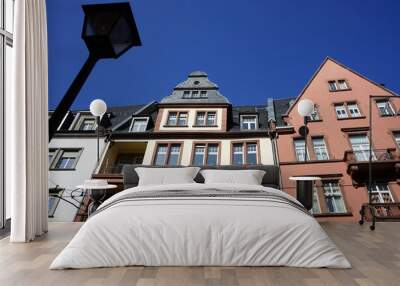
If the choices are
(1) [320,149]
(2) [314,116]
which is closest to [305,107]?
(2) [314,116]

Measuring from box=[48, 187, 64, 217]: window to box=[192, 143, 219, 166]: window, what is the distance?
1.86 metres

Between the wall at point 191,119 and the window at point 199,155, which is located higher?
the wall at point 191,119

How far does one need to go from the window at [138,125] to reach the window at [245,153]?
4.24 feet

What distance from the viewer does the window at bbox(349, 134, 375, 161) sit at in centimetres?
443

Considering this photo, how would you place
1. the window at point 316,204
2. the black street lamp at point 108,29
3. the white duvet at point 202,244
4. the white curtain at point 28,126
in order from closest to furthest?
1. the white duvet at point 202,244
2. the white curtain at point 28,126
3. the black street lamp at point 108,29
4. the window at point 316,204

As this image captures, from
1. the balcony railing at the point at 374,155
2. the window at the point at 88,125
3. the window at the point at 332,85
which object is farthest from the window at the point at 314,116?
the window at the point at 88,125

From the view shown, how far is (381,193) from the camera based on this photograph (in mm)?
4320

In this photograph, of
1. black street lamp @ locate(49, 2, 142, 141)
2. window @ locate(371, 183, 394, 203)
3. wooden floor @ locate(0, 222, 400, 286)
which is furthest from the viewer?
window @ locate(371, 183, 394, 203)

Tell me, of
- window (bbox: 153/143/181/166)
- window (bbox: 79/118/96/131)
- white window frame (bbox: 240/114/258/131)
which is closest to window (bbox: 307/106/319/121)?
white window frame (bbox: 240/114/258/131)

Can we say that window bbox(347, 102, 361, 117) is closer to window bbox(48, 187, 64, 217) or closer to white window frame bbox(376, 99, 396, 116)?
white window frame bbox(376, 99, 396, 116)

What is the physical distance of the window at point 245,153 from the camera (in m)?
4.59

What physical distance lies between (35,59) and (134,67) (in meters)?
1.51

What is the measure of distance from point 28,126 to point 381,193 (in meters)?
4.19

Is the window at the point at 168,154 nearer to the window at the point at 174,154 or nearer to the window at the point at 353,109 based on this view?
the window at the point at 174,154
